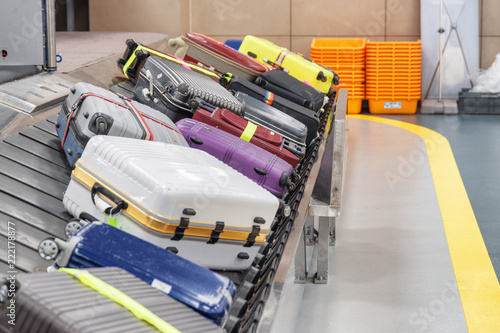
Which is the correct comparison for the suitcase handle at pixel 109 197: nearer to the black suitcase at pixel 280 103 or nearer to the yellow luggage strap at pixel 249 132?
the yellow luggage strap at pixel 249 132

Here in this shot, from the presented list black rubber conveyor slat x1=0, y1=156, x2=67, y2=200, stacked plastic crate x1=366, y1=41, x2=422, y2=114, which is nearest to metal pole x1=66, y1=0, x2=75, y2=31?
stacked plastic crate x1=366, y1=41, x2=422, y2=114

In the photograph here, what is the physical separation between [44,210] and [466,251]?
2967mm

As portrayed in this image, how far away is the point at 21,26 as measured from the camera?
4.64 m

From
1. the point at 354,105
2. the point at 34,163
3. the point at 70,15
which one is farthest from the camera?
the point at 70,15

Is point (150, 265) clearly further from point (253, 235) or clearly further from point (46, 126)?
point (46, 126)

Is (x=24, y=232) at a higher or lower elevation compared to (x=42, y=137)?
lower

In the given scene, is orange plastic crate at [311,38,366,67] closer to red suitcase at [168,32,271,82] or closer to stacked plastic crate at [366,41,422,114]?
stacked plastic crate at [366,41,422,114]

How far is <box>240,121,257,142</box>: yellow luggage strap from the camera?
3995 millimetres

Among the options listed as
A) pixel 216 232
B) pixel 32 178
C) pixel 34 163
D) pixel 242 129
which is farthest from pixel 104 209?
pixel 242 129

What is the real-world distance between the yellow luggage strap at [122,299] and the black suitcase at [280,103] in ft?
9.76

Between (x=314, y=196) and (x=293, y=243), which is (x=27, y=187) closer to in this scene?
(x=293, y=243)

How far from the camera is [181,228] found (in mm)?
2535

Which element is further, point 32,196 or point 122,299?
point 32,196

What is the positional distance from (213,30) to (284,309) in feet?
27.1
